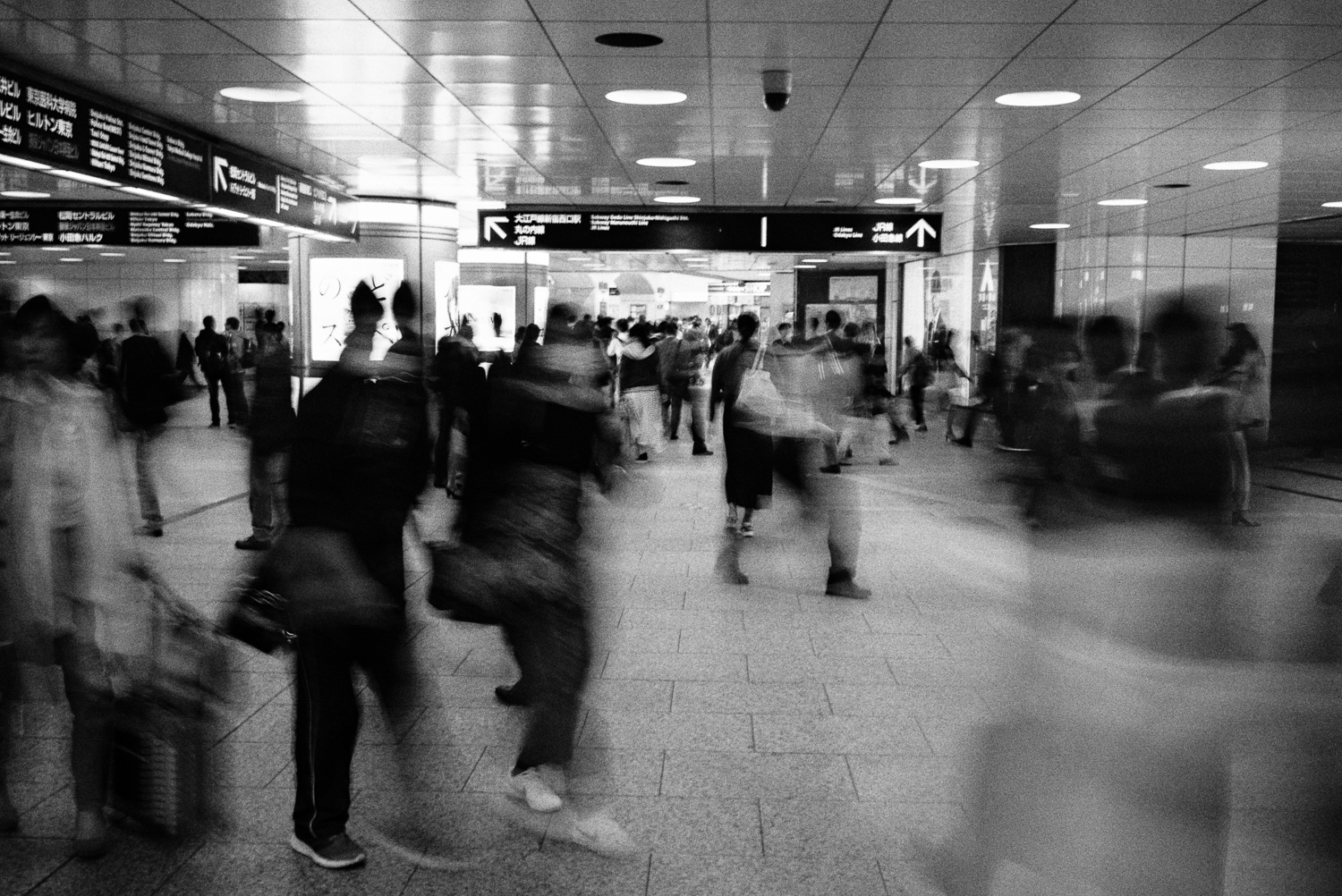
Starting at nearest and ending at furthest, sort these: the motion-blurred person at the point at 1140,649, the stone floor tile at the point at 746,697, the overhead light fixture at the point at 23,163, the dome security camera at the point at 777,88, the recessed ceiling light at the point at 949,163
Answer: the motion-blurred person at the point at 1140,649 → the stone floor tile at the point at 746,697 → the overhead light fixture at the point at 23,163 → the dome security camera at the point at 777,88 → the recessed ceiling light at the point at 949,163

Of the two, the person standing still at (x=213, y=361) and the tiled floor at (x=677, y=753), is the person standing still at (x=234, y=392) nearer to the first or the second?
the person standing still at (x=213, y=361)

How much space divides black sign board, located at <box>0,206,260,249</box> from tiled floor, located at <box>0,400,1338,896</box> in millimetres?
9606

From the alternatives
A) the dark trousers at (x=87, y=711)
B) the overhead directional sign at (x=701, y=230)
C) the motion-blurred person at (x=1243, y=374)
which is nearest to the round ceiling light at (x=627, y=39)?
the dark trousers at (x=87, y=711)

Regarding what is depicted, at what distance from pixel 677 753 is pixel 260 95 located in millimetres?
6403

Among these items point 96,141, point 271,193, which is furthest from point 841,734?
point 271,193

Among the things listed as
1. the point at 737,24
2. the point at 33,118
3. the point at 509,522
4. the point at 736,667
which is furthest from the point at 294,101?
the point at 509,522

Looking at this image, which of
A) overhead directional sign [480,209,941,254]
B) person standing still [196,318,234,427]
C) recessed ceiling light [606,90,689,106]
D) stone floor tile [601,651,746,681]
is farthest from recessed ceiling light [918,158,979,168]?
person standing still [196,318,234,427]

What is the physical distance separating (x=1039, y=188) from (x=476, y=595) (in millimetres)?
11933

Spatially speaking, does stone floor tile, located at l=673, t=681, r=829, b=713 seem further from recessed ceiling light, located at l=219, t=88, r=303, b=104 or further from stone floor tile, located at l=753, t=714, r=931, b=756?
recessed ceiling light, located at l=219, t=88, r=303, b=104

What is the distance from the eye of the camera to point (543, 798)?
15.2 ft

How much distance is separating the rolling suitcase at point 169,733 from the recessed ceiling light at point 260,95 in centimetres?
604

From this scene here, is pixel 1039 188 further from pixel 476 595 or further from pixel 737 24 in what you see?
pixel 476 595

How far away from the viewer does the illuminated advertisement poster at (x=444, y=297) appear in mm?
16969

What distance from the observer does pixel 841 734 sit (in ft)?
18.1
